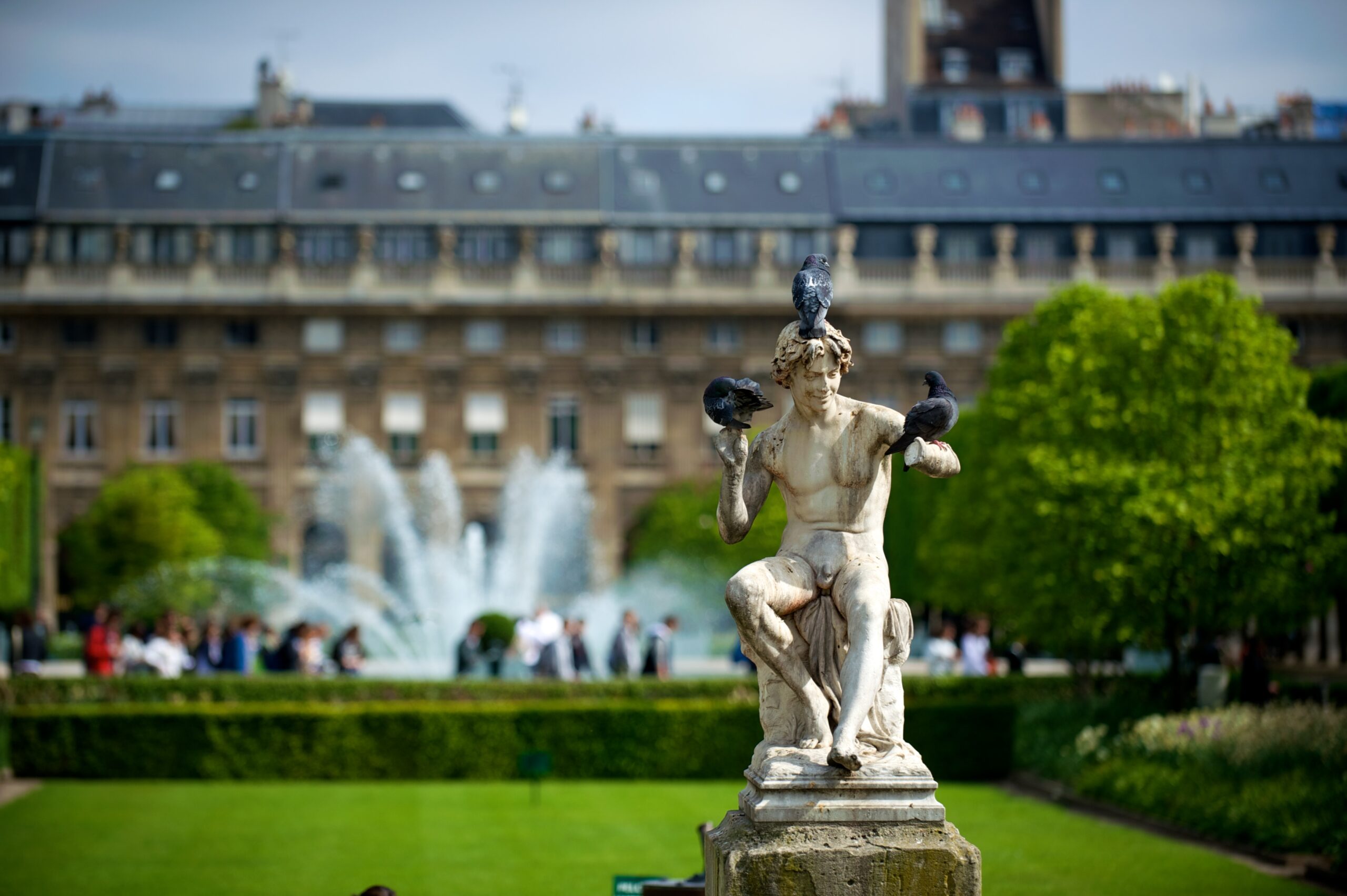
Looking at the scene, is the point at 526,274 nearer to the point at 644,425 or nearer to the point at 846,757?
the point at 644,425

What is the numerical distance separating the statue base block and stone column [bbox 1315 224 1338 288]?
52634mm

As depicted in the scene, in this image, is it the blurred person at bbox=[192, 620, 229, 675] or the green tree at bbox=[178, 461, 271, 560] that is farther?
the green tree at bbox=[178, 461, 271, 560]

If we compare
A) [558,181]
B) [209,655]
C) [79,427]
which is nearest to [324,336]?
[79,427]

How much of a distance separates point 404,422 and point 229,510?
605 cm

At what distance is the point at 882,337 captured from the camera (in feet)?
185

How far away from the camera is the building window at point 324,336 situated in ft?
183

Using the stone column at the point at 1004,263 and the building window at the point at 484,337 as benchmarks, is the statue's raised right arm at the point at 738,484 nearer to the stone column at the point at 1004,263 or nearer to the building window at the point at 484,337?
the building window at the point at 484,337

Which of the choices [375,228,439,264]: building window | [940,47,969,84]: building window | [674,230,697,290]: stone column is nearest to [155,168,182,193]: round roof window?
[375,228,439,264]: building window

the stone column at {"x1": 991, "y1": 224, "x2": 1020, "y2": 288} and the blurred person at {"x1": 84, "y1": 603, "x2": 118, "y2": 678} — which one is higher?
the stone column at {"x1": 991, "y1": 224, "x2": 1020, "y2": 288}

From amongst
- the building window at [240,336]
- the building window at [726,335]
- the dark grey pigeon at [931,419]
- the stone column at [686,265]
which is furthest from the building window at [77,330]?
the dark grey pigeon at [931,419]

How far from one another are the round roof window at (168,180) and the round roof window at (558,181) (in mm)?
10722

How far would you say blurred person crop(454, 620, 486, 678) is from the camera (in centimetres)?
2481

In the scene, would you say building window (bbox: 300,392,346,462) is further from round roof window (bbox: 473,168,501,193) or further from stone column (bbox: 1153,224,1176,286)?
stone column (bbox: 1153,224,1176,286)

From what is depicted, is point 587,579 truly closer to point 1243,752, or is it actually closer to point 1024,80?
point 1024,80
